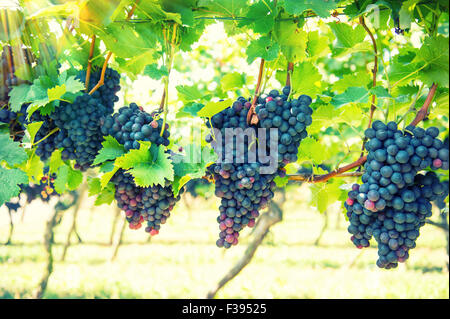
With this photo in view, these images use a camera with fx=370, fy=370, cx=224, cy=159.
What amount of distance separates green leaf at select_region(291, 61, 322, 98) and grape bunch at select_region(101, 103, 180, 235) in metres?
0.60

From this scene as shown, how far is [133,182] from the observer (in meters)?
1.64

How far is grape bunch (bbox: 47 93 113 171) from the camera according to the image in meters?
1.64

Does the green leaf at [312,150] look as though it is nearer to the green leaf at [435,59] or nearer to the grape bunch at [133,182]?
the green leaf at [435,59]

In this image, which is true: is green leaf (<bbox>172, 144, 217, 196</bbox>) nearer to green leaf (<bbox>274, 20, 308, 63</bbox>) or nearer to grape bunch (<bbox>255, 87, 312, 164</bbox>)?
grape bunch (<bbox>255, 87, 312, 164</bbox>)

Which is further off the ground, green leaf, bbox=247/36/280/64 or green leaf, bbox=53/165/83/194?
green leaf, bbox=247/36/280/64

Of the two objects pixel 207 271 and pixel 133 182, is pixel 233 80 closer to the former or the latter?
pixel 133 182

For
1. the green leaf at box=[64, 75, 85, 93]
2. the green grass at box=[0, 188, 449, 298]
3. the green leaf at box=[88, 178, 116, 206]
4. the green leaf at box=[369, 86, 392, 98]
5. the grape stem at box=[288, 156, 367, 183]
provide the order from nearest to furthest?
the green leaf at box=[369, 86, 392, 98]
the green leaf at box=[64, 75, 85, 93]
the grape stem at box=[288, 156, 367, 183]
the green leaf at box=[88, 178, 116, 206]
the green grass at box=[0, 188, 449, 298]

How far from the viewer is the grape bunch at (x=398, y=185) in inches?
49.6

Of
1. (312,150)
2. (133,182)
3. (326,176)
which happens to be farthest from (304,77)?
(133,182)

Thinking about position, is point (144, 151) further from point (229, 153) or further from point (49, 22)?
point (49, 22)

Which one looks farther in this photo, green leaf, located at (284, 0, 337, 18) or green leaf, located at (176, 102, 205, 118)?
green leaf, located at (176, 102, 205, 118)

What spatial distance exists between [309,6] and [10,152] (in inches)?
51.2

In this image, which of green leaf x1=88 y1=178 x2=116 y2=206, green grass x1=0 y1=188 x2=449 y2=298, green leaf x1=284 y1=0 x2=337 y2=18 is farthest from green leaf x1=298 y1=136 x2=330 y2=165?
green grass x1=0 y1=188 x2=449 y2=298

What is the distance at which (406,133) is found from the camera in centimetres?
136
